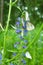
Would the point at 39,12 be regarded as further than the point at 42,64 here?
Yes

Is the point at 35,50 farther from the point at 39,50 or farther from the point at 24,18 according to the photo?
the point at 24,18

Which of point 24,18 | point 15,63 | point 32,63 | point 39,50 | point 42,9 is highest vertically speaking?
point 24,18

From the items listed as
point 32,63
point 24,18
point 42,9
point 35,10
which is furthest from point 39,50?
point 42,9

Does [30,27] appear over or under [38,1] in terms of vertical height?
over

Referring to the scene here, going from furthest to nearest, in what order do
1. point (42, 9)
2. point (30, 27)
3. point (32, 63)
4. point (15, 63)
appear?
point (42, 9) < point (32, 63) < point (15, 63) < point (30, 27)

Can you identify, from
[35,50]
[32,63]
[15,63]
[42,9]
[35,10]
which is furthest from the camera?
[42,9]

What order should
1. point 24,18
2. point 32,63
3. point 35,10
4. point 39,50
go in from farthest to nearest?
point 35,10 → point 39,50 → point 32,63 → point 24,18

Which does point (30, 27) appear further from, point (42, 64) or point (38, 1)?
point (38, 1)

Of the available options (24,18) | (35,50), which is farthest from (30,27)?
(35,50)

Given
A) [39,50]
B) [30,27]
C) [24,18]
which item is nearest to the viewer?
[30,27]
